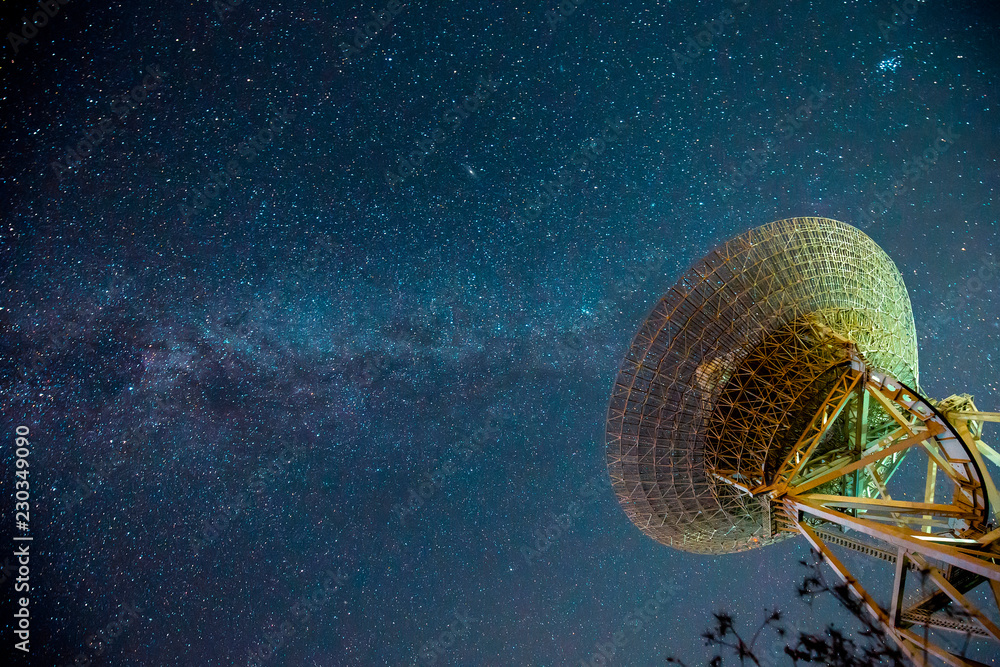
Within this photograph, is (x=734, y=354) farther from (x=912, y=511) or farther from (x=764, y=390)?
(x=912, y=511)

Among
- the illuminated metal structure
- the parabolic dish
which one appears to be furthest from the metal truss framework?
the parabolic dish

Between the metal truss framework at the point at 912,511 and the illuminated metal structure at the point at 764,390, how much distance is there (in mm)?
92

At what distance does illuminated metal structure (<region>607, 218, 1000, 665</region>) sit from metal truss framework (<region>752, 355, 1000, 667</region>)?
0.09 m

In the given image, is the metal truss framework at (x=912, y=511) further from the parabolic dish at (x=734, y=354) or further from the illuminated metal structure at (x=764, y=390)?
the parabolic dish at (x=734, y=354)

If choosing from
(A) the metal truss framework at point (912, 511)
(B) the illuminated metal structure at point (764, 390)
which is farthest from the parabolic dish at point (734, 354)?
(A) the metal truss framework at point (912, 511)

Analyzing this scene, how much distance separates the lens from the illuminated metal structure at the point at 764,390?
14.4 m

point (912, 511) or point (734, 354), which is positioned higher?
point (734, 354)

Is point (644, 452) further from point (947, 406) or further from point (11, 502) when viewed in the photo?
point (11, 502)

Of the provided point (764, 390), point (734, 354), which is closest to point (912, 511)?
point (764, 390)

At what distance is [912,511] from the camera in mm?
11266

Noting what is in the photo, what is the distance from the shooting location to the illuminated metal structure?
47.3 feet

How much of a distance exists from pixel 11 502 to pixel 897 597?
83.1 ft

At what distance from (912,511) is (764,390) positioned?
4649 mm

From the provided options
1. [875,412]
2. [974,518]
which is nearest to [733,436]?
[875,412]
